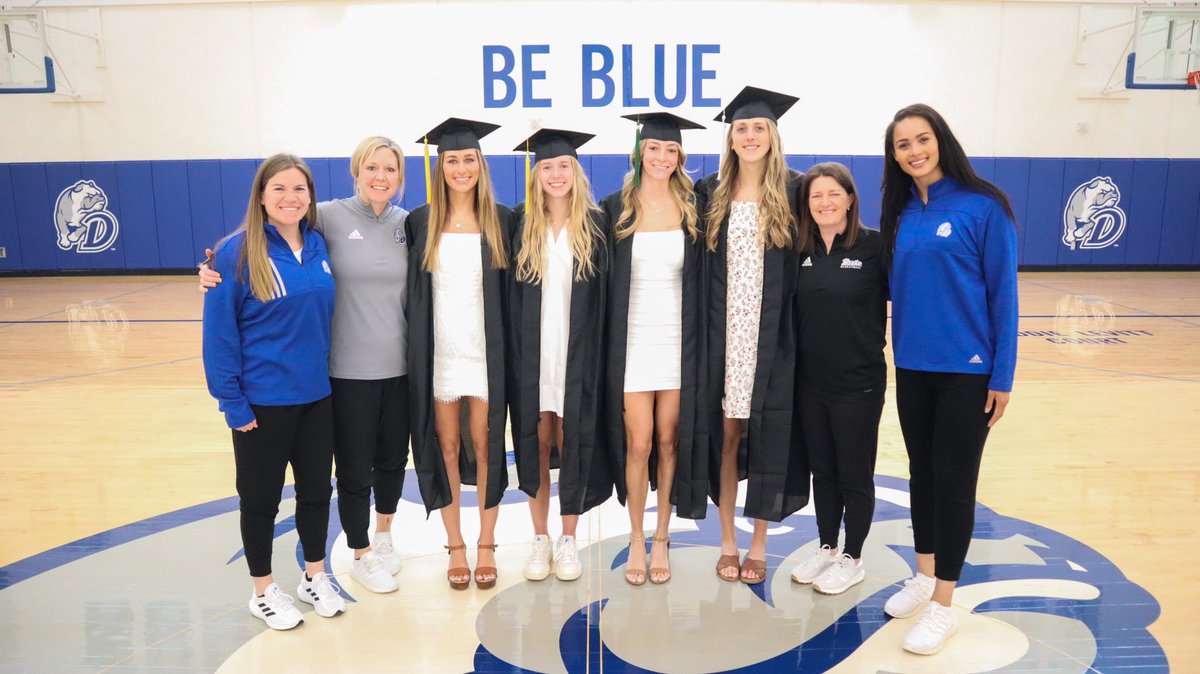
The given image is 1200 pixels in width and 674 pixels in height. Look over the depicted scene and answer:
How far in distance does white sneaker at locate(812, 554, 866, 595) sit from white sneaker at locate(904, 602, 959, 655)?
33 centimetres

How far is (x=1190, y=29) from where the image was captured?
10.1m

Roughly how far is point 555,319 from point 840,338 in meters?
0.94

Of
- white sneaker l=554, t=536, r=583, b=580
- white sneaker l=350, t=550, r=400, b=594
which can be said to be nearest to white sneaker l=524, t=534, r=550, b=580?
white sneaker l=554, t=536, r=583, b=580

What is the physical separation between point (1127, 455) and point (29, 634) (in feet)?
15.6

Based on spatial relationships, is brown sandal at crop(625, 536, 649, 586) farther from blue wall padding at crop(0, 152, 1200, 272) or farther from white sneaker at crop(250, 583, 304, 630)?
blue wall padding at crop(0, 152, 1200, 272)

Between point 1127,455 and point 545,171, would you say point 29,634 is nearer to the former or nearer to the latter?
point 545,171

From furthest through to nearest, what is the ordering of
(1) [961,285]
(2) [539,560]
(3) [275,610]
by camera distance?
(2) [539,560]
(3) [275,610]
(1) [961,285]

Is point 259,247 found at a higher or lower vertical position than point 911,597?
higher

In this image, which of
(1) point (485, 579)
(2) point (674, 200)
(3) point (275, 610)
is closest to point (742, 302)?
(2) point (674, 200)

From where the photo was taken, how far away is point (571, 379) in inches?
110

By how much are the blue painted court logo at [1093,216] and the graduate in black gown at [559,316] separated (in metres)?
10.5

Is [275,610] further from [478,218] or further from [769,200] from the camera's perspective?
[769,200]

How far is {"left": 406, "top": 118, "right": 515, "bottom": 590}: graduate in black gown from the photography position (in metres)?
2.73

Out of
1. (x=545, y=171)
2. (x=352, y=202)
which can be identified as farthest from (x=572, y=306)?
(x=352, y=202)
